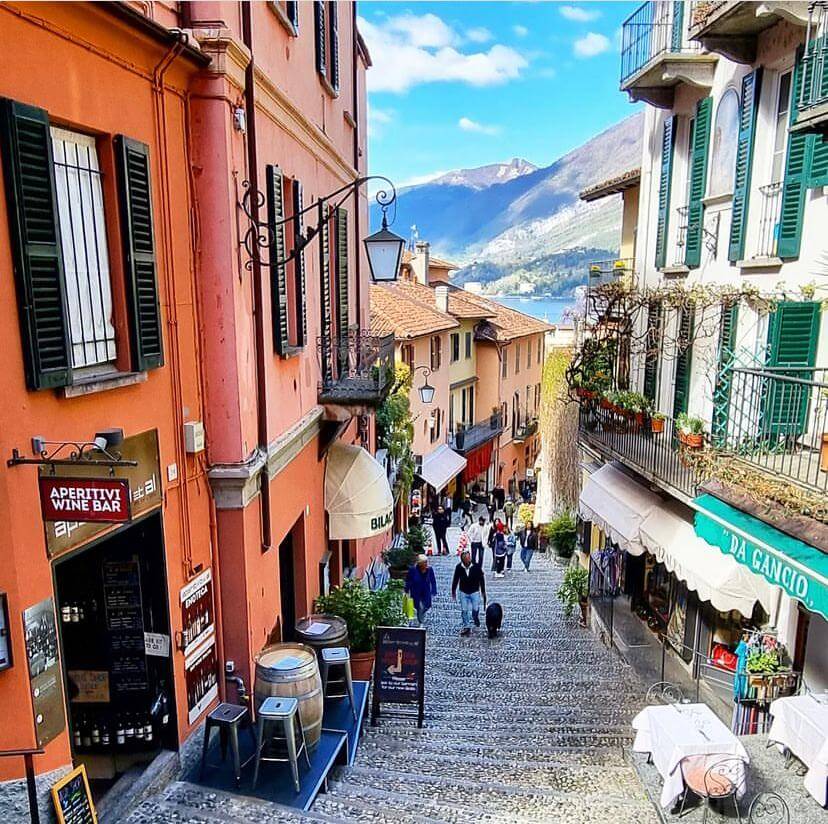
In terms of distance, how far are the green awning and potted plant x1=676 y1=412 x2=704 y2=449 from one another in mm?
1265

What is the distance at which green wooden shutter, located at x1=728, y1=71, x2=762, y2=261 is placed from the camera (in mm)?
10120

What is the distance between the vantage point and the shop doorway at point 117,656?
19.6ft

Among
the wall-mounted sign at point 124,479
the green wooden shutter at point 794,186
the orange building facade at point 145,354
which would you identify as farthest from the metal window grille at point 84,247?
the green wooden shutter at point 794,186

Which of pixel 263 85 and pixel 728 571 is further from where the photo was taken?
pixel 728 571

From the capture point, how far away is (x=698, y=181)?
39.4 ft

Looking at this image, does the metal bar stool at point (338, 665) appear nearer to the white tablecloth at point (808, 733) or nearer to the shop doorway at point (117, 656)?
the shop doorway at point (117, 656)

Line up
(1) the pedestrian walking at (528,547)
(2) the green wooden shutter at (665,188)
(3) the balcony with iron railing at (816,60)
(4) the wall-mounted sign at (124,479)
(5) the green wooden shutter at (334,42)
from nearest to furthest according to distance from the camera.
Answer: (4) the wall-mounted sign at (124,479)
(3) the balcony with iron railing at (816,60)
(5) the green wooden shutter at (334,42)
(2) the green wooden shutter at (665,188)
(1) the pedestrian walking at (528,547)

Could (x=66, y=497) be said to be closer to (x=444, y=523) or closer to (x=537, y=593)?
(x=537, y=593)

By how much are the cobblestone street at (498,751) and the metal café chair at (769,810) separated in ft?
3.09

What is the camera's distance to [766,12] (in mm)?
8914

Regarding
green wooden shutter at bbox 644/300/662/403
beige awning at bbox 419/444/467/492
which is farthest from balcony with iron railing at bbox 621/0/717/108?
beige awning at bbox 419/444/467/492

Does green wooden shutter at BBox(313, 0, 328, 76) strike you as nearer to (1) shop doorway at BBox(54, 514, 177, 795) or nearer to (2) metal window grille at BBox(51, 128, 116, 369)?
(2) metal window grille at BBox(51, 128, 116, 369)

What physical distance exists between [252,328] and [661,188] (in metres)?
9.72

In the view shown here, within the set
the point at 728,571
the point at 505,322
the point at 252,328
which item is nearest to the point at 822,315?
the point at 728,571
